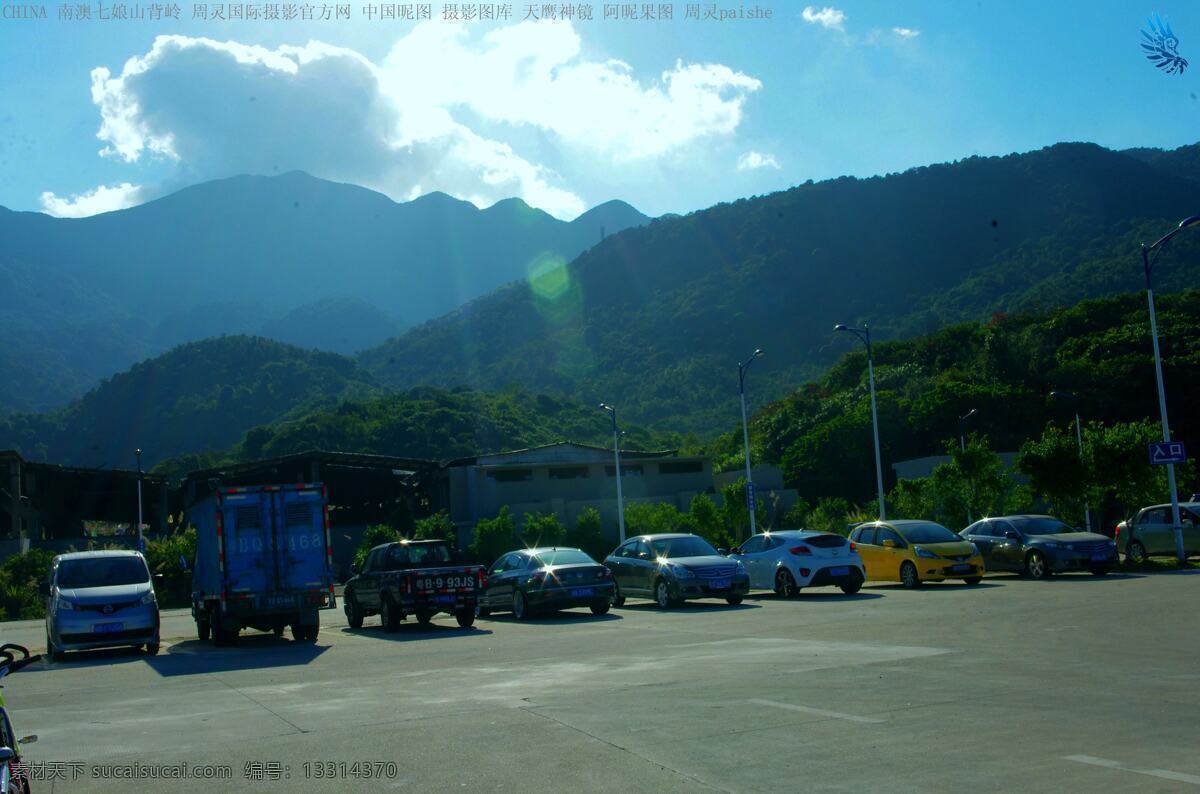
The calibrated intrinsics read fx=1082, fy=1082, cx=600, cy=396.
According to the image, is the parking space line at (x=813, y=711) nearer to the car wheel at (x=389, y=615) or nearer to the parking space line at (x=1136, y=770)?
the parking space line at (x=1136, y=770)

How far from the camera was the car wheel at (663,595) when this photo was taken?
21.9m

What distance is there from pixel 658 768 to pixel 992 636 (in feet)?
26.0

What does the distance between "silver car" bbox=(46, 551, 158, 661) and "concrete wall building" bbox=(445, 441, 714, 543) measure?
1698 inches

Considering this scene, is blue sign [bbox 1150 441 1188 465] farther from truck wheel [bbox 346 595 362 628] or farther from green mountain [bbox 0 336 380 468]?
green mountain [bbox 0 336 380 468]

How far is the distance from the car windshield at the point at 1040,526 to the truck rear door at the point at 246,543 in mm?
16293

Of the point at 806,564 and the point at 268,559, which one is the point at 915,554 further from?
the point at 268,559

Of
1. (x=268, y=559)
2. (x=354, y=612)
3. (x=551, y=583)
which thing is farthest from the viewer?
(x=354, y=612)

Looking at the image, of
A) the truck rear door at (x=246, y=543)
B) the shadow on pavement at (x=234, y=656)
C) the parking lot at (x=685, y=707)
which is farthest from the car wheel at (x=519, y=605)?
the truck rear door at (x=246, y=543)

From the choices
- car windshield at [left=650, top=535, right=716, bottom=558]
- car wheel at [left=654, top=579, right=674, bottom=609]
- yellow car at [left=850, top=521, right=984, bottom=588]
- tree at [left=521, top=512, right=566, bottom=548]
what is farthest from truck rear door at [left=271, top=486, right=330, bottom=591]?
tree at [left=521, top=512, right=566, bottom=548]

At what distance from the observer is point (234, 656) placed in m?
Answer: 16.9

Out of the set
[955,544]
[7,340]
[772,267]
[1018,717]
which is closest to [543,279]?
[772,267]

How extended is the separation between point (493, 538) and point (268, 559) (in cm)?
3836

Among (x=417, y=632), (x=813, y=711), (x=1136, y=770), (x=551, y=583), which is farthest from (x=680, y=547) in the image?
(x=1136, y=770)

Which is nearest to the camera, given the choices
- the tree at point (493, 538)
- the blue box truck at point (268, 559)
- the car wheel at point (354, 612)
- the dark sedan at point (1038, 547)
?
the blue box truck at point (268, 559)
